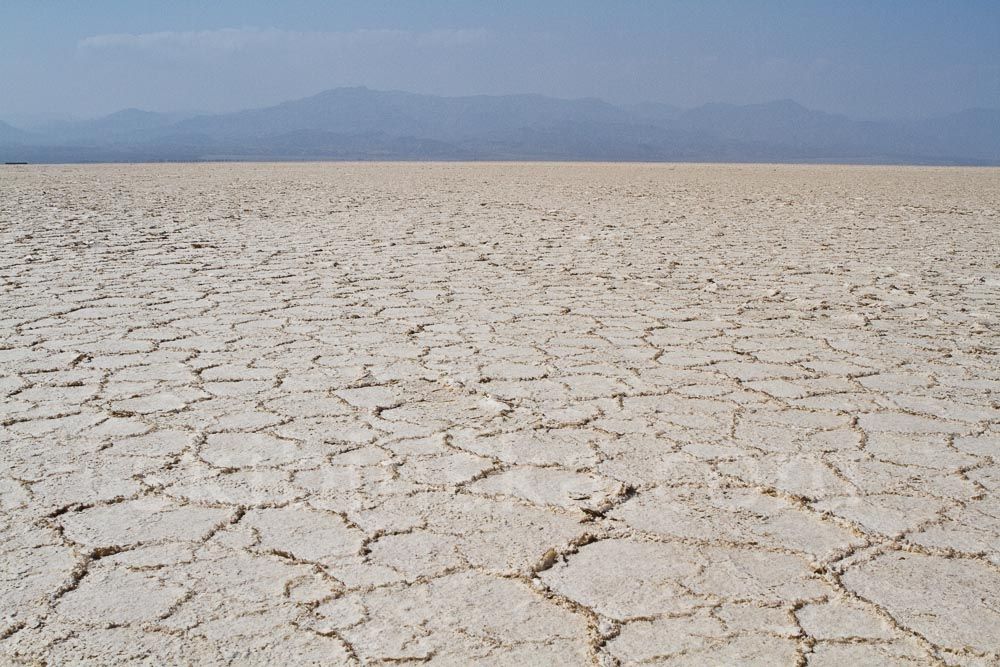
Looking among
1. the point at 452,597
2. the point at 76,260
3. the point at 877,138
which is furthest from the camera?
the point at 877,138

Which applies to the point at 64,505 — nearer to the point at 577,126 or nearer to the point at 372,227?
the point at 372,227

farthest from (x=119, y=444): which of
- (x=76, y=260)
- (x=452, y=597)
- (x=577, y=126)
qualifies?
(x=577, y=126)

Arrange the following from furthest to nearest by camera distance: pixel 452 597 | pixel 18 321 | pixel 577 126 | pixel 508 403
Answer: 1. pixel 577 126
2. pixel 18 321
3. pixel 508 403
4. pixel 452 597

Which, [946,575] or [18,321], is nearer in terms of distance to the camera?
[946,575]

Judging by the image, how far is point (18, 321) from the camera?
3189mm

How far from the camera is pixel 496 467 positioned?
191 cm

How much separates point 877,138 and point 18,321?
20122cm

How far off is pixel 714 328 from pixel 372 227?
3.74m

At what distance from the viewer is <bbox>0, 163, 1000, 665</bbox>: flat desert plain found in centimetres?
132

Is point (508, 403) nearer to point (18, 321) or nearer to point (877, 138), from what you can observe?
point (18, 321)

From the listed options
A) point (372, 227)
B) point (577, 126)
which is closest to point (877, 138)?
point (577, 126)

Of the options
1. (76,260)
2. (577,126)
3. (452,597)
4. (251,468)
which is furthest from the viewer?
(577,126)

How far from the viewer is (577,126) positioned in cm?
15275

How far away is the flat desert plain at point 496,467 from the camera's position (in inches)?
52.1
